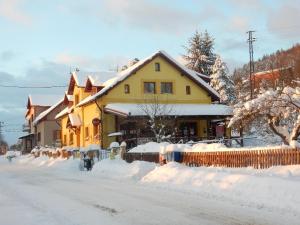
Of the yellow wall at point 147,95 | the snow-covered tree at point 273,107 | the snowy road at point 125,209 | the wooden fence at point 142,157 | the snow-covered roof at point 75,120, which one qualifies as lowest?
the snowy road at point 125,209

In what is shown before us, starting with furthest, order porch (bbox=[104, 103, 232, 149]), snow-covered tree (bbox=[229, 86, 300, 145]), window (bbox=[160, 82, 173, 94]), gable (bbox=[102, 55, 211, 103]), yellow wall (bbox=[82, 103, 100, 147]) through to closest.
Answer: window (bbox=[160, 82, 173, 94])
yellow wall (bbox=[82, 103, 100, 147])
gable (bbox=[102, 55, 211, 103])
porch (bbox=[104, 103, 232, 149])
snow-covered tree (bbox=[229, 86, 300, 145])

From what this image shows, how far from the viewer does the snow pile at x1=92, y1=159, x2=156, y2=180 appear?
860 inches

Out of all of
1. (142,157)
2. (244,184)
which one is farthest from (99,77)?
(244,184)

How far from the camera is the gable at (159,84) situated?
43.1 m

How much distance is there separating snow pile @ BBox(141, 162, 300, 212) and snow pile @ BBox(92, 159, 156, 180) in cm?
230

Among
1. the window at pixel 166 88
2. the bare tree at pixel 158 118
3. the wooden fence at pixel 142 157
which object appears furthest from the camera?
the window at pixel 166 88

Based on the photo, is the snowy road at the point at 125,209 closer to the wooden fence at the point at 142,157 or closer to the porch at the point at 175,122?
the wooden fence at the point at 142,157

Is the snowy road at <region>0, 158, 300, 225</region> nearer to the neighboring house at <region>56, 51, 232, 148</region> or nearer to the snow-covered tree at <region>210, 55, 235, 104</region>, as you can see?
the neighboring house at <region>56, 51, 232, 148</region>

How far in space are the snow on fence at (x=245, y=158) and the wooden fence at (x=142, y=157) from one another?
7.76ft

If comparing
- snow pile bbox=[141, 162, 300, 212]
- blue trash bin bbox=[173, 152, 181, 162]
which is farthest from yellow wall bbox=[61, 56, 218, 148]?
snow pile bbox=[141, 162, 300, 212]

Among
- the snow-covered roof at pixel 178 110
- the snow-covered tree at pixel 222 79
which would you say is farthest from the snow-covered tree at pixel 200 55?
the snow-covered roof at pixel 178 110

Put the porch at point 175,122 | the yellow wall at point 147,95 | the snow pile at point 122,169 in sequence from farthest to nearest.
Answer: the yellow wall at point 147,95 < the porch at point 175,122 < the snow pile at point 122,169

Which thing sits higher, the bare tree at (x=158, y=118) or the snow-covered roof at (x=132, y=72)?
the snow-covered roof at (x=132, y=72)

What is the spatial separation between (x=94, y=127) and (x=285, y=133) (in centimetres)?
2746
